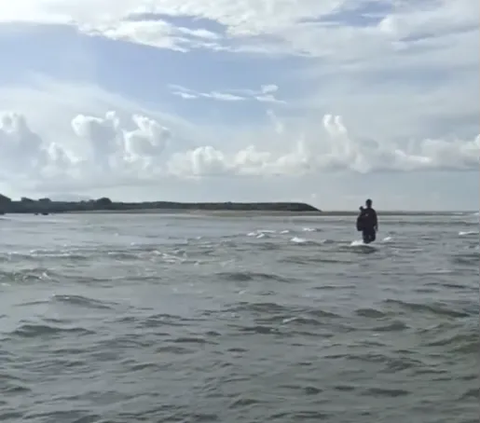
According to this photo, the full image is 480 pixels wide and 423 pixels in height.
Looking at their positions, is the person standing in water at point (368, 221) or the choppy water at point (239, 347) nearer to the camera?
the choppy water at point (239, 347)

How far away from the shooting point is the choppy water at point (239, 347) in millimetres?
8547

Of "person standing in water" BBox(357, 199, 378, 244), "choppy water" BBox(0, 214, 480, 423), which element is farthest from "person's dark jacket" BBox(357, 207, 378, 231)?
"choppy water" BBox(0, 214, 480, 423)

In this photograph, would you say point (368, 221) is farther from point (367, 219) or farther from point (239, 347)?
point (239, 347)

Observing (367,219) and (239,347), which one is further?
(367,219)

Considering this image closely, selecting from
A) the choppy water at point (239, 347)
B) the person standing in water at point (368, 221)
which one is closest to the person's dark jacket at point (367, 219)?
the person standing in water at point (368, 221)

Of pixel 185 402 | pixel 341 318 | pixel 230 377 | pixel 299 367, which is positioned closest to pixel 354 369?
pixel 299 367

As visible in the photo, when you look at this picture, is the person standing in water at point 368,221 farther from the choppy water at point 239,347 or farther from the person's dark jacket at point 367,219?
the choppy water at point 239,347

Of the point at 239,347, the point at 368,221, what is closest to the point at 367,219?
the point at 368,221

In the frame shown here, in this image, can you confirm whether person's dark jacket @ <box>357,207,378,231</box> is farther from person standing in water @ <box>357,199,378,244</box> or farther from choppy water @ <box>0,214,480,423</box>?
choppy water @ <box>0,214,480,423</box>

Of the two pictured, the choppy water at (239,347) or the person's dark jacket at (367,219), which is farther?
the person's dark jacket at (367,219)

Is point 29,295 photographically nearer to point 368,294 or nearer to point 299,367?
point 368,294

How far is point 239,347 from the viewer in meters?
11.8

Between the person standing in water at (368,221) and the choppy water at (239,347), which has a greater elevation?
the person standing in water at (368,221)

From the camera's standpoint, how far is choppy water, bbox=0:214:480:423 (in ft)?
28.0
